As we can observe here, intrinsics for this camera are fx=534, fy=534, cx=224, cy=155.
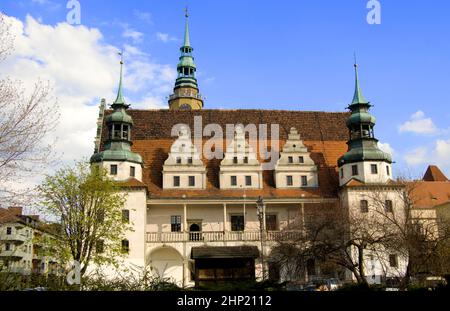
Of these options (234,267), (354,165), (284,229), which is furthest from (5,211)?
(354,165)

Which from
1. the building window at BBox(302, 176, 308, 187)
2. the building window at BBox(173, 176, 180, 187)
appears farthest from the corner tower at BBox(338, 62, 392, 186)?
the building window at BBox(173, 176, 180, 187)

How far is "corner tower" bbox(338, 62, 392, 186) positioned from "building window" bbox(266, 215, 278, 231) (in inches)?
235

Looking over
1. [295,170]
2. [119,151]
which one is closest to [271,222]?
[295,170]

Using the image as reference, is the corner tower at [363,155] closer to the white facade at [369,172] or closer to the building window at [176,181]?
the white facade at [369,172]

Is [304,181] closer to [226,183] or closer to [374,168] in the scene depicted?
[374,168]

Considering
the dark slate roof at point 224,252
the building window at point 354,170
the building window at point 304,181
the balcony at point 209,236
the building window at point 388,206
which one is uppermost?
the building window at point 354,170

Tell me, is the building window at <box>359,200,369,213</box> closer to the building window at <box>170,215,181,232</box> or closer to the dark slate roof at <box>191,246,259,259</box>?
the dark slate roof at <box>191,246,259,259</box>

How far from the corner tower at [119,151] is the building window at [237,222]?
7968 mm

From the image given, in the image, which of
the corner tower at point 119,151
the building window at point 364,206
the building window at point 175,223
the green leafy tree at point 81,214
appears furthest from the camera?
the building window at point 175,223

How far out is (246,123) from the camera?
158 feet

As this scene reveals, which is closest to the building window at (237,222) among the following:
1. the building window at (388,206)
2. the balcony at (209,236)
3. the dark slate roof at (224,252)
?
the balcony at (209,236)

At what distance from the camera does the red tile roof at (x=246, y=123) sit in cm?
4188

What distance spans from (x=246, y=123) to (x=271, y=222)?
10274 millimetres
